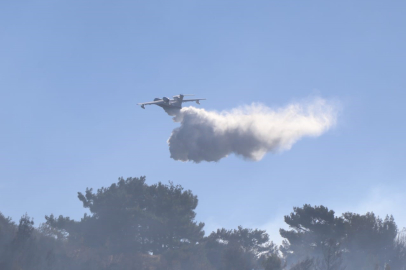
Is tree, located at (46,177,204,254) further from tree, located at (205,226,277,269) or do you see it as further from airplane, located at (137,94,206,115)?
airplane, located at (137,94,206,115)

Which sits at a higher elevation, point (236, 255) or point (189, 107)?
point (189, 107)

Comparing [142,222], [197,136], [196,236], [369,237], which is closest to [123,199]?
[142,222]

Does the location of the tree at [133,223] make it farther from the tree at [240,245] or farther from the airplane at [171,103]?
the airplane at [171,103]

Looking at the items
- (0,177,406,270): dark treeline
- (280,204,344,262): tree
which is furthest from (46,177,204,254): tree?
(280,204,344,262): tree

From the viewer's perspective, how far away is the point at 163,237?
254ft

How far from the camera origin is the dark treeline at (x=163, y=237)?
69.7m

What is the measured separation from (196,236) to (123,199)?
13.1 m

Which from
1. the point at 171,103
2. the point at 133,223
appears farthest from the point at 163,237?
the point at 171,103

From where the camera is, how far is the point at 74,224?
78.7 meters

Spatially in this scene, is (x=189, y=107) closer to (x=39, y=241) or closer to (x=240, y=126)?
(x=240, y=126)

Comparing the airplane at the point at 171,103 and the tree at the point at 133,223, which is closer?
the airplane at the point at 171,103

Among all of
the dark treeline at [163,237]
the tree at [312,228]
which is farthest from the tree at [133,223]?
the tree at [312,228]

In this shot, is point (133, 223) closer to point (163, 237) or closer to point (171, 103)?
point (163, 237)

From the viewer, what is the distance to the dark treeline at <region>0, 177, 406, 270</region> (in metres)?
69.7
